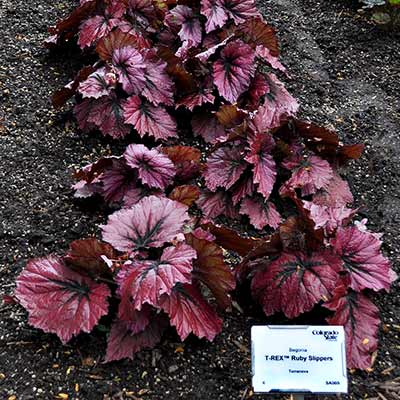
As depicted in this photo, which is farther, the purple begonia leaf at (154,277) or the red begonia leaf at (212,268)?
the red begonia leaf at (212,268)

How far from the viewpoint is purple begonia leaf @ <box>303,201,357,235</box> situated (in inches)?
117

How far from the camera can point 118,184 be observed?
3393 millimetres

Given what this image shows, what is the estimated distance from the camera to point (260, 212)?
11.3 ft

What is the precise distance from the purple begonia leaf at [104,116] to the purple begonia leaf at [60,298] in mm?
1199

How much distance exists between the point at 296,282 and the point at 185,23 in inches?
86.0

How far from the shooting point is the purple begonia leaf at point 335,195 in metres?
3.49

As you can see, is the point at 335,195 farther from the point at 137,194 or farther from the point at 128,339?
the point at 128,339

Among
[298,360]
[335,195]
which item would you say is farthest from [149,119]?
[298,360]

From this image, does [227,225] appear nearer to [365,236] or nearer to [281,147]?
[281,147]

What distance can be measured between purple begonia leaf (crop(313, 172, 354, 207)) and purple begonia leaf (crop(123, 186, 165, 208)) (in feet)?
2.63

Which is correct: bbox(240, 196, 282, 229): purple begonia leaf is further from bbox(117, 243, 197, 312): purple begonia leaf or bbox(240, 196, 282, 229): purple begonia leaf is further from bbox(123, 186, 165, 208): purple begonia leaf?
bbox(117, 243, 197, 312): purple begonia leaf

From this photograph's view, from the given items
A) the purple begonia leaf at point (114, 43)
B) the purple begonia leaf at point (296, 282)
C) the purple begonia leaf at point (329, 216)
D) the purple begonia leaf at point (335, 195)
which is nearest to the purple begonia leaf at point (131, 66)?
the purple begonia leaf at point (114, 43)

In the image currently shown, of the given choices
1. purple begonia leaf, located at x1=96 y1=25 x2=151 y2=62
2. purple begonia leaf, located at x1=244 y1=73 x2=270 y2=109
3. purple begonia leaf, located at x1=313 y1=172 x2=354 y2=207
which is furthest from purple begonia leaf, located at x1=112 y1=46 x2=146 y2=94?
purple begonia leaf, located at x1=313 y1=172 x2=354 y2=207

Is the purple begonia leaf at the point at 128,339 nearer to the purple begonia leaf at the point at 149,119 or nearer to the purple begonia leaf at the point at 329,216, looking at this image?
the purple begonia leaf at the point at 329,216
